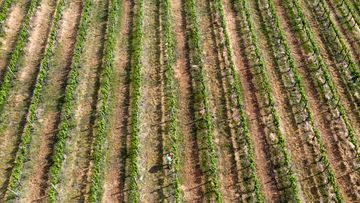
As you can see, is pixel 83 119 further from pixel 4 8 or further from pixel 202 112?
pixel 4 8

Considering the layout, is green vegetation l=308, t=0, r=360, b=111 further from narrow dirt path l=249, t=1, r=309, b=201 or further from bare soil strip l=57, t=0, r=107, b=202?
bare soil strip l=57, t=0, r=107, b=202

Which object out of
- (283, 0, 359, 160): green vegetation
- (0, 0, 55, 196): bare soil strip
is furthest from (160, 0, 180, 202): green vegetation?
(283, 0, 359, 160): green vegetation

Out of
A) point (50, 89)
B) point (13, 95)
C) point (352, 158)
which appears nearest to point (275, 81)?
point (352, 158)

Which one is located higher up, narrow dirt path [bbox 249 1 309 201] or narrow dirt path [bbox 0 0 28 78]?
narrow dirt path [bbox 0 0 28 78]

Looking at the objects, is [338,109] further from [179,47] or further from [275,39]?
[179,47]

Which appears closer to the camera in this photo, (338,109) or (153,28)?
(338,109)
